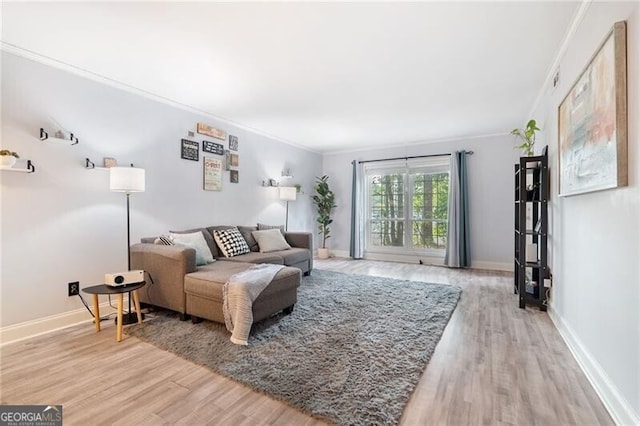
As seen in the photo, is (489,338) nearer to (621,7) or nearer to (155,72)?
(621,7)

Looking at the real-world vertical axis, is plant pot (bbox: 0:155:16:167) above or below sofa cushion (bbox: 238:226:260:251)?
above

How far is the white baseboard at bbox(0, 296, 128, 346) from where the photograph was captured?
230 centimetres

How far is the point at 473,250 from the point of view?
526 cm

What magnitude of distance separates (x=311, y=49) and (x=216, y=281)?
83.8 inches

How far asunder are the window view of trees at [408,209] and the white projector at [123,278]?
4.65 metres

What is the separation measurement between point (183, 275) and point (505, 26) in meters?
3.32

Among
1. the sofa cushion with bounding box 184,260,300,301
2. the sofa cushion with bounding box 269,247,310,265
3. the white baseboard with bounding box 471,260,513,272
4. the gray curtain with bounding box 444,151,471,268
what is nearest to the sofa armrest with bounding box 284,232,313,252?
the sofa cushion with bounding box 269,247,310,265

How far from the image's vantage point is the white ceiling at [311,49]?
195 cm

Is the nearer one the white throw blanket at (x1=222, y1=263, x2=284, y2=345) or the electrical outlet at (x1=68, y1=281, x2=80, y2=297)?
the white throw blanket at (x1=222, y1=263, x2=284, y2=345)

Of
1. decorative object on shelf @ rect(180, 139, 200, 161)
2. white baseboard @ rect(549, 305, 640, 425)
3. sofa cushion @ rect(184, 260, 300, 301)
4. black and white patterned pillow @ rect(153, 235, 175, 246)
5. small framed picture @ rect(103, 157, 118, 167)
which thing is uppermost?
decorative object on shelf @ rect(180, 139, 200, 161)

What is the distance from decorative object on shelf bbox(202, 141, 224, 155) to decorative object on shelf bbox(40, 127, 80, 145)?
4.87 ft

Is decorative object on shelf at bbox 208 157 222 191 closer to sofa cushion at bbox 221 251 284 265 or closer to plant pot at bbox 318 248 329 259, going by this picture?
sofa cushion at bbox 221 251 284 265

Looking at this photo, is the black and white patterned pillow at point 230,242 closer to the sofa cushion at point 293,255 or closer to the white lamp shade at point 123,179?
the sofa cushion at point 293,255

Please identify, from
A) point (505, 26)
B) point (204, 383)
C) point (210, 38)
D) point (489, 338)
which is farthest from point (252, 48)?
point (489, 338)
